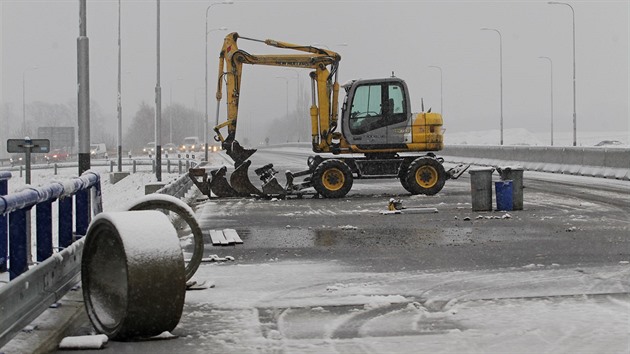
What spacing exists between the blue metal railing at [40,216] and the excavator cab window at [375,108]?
13.7 metres

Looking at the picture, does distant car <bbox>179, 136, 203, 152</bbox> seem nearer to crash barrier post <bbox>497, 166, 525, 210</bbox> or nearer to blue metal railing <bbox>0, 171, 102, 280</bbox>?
Result: crash barrier post <bbox>497, 166, 525, 210</bbox>

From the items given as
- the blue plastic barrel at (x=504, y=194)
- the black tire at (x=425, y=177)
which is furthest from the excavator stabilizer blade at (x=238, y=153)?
the blue plastic barrel at (x=504, y=194)

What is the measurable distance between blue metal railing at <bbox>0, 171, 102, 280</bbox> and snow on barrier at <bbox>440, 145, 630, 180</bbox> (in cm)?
2231

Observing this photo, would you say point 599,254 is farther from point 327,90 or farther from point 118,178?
point 118,178

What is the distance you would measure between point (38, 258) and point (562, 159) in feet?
97.7

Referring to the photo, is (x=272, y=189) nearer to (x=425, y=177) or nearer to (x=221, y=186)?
(x=221, y=186)

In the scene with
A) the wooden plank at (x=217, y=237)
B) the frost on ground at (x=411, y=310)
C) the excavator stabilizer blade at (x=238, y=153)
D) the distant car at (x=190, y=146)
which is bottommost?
the frost on ground at (x=411, y=310)

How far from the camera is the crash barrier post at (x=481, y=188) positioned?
1936cm

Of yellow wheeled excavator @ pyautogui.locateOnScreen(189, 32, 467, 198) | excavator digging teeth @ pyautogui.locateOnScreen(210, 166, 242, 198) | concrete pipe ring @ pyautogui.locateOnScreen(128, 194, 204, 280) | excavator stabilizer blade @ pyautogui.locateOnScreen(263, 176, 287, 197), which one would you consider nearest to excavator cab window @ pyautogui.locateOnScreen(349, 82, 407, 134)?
yellow wheeled excavator @ pyautogui.locateOnScreen(189, 32, 467, 198)

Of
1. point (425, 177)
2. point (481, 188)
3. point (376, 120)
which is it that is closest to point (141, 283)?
point (481, 188)

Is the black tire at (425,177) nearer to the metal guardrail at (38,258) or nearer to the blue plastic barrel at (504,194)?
the blue plastic barrel at (504,194)

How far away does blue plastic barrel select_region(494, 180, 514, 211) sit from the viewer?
65.2 ft

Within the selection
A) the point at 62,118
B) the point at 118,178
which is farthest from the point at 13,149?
the point at 62,118

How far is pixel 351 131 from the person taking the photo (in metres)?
25.7
